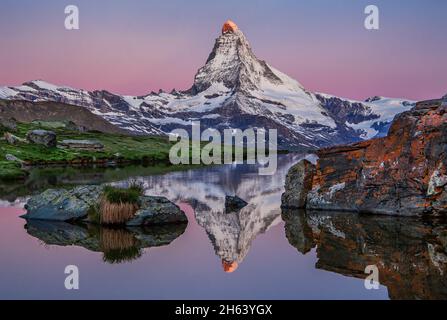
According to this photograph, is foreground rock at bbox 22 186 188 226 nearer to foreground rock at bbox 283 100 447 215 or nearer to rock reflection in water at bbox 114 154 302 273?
rock reflection in water at bbox 114 154 302 273

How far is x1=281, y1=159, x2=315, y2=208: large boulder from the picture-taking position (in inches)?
1437

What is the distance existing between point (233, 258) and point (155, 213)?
29.2 feet

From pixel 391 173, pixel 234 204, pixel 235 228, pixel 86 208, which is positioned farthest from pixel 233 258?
pixel 234 204

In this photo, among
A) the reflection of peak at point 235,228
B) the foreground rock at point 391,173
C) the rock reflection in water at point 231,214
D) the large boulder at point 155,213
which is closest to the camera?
the reflection of peak at point 235,228

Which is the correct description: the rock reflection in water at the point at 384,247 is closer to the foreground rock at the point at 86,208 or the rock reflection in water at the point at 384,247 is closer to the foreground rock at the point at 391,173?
the foreground rock at the point at 391,173

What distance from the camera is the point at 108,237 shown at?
26.3 metres

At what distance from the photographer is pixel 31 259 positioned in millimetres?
22188

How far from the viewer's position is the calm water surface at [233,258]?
1711 cm

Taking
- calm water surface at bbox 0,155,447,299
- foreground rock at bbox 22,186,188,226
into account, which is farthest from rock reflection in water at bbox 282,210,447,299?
foreground rock at bbox 22,186,188,226

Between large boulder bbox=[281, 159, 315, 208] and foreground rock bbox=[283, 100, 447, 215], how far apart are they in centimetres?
6

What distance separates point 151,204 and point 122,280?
1231cm

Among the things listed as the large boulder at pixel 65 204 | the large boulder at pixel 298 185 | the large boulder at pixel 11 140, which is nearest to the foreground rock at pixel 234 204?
the large boulder at pixel 298 185

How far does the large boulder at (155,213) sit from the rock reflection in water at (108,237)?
0.56 metres
